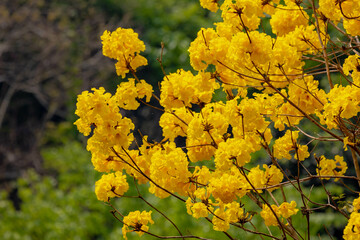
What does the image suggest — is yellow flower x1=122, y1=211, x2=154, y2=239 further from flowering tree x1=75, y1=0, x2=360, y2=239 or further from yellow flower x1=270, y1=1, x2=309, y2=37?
yellow flower x1=270, y1=1, x2=309, y2=37

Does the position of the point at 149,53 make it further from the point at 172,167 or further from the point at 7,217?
the point at 172,167

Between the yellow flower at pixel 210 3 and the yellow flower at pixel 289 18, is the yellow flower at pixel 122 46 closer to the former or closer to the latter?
the yellow flower at pixel 210 3

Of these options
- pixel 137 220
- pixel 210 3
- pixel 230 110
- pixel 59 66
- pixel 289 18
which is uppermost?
pixel 210 3

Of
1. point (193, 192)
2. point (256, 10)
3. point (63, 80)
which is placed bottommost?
point (63, 80)

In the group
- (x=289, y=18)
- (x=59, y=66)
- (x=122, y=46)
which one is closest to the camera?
(x=122, y=46)

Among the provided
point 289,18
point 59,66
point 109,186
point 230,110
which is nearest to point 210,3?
point 289,18

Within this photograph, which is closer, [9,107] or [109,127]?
[109,127]

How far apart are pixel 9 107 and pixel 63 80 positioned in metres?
0.98

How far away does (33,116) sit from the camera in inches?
344

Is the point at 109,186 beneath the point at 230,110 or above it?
beneath

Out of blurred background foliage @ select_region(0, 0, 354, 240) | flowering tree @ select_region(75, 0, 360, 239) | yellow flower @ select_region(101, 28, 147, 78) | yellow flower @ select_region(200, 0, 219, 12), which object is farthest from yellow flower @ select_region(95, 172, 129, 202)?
blurred background foliage @ select_region(0, 0, 354, 240)

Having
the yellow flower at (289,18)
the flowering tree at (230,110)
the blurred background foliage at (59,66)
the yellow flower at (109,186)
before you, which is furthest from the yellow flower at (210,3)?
the blurred background foliage at (59,66)

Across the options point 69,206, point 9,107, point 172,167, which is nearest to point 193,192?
point 172,167

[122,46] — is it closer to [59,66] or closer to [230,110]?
[230,110]
